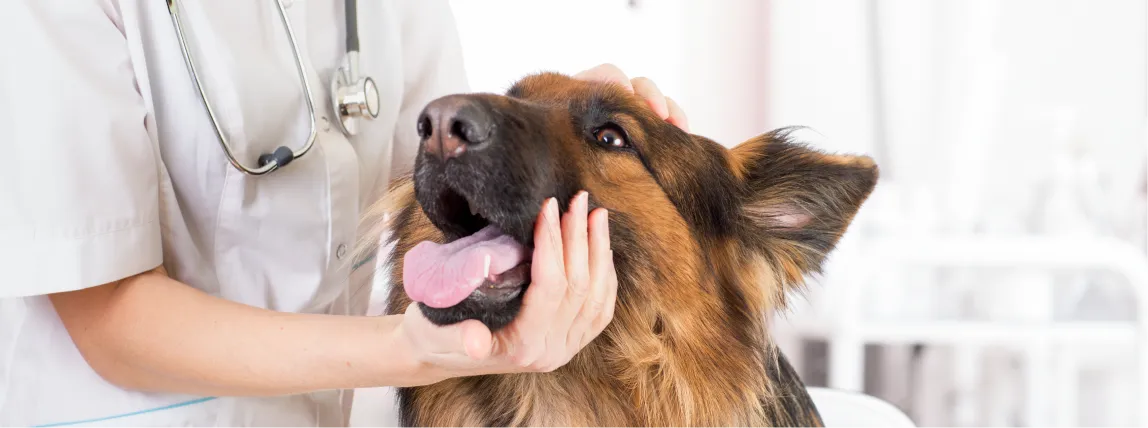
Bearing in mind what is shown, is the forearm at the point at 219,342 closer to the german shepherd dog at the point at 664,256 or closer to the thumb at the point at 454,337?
the thumb at the point at 454,337

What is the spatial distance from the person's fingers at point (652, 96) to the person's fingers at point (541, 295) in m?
0.52

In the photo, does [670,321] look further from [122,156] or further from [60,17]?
[60,17]

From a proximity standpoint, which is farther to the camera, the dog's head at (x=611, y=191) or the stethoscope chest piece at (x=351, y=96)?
the stethoscope chest piece at (x=351, y=96)

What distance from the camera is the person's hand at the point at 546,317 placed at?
893 millimetres

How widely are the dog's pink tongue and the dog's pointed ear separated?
0.58m

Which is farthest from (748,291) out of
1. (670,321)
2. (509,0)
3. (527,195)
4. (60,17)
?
(509,0)

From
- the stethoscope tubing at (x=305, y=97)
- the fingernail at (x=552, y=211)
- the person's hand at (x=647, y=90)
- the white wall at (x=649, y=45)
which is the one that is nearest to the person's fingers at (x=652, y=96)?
the person's hand at (x=647, y=90)

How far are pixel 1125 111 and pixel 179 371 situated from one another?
297 cm

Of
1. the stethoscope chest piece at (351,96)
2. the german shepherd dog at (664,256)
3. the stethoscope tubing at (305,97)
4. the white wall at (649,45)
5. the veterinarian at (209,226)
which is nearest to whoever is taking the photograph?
the veterinarian at (209,226)

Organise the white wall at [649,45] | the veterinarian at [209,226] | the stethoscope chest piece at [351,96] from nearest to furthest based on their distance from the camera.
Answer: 1. the veterinarian at [209,226]
2. the stethoscope chest piece at [351,96]
3. the white wall at [649,45]

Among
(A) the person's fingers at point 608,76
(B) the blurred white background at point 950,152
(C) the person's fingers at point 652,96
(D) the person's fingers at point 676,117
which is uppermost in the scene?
(A) the person's fingers at point 608,76

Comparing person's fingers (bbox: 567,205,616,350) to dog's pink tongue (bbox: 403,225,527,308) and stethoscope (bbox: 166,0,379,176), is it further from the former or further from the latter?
A: stethoscope (bbox: 166,0,379,176)

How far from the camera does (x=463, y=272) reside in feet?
3.10

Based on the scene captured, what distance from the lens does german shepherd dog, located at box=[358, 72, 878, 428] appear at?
4.23 ft
